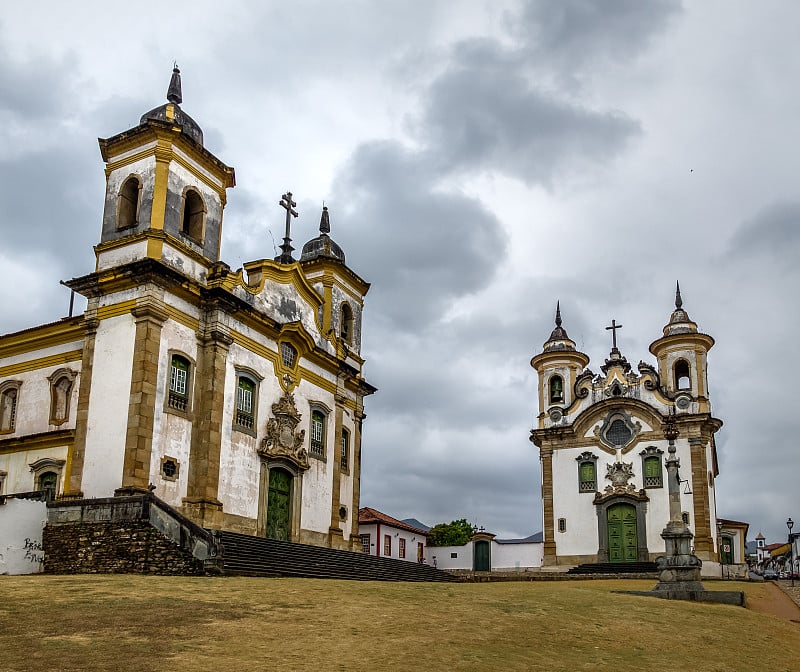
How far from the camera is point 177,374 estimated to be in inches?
912

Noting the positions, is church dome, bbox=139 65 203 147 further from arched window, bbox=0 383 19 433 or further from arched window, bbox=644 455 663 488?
arched window, bbox=644 455 663 488

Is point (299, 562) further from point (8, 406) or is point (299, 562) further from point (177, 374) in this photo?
point (8, 406)

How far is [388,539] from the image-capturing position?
44469mm

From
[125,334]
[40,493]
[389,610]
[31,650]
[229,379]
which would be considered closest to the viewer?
[31,650]

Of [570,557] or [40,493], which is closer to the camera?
[40,493]

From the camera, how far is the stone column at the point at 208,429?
22.9m

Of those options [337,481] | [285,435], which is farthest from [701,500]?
[285,435]

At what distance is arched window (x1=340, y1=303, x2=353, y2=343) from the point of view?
33.3 metres

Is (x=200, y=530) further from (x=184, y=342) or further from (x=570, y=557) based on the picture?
(x=570, y=557)

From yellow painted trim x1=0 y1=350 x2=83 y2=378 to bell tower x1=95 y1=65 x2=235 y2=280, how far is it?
3321 mm

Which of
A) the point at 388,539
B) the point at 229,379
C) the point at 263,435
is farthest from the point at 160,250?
the point at 388,539

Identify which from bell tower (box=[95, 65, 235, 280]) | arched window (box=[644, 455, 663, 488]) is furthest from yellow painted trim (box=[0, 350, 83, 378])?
arched window (box=[644, 455, 663, 488])

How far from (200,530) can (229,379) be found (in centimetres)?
683

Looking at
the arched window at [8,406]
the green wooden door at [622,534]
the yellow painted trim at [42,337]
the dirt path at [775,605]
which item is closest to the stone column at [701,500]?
the green wooden door at [622,534]
